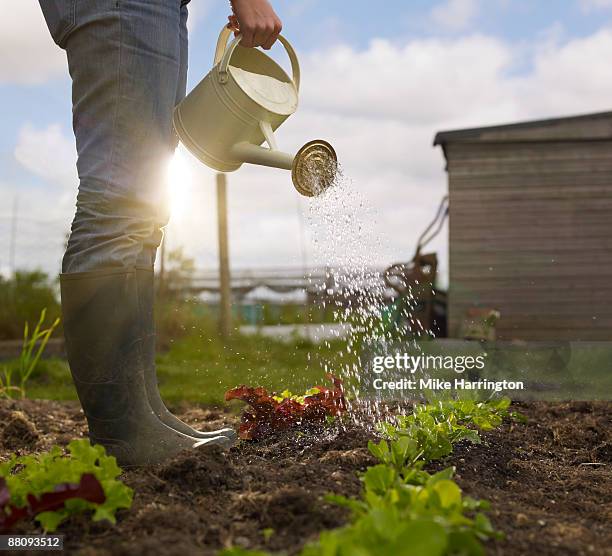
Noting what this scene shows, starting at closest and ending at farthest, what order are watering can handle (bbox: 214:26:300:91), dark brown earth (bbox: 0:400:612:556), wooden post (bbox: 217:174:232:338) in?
dark brown earth (bbox: 0:400:612:556) → watering can handle (bbox: 214:26:300:91) → wooden post (bbox: 217:174:232:338)

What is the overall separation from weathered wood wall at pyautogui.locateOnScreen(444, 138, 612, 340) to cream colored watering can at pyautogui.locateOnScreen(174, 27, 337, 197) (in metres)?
6.16

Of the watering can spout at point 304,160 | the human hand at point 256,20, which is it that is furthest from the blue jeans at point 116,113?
the watering can spout at point 304,160

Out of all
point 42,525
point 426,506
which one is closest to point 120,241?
point 42,525

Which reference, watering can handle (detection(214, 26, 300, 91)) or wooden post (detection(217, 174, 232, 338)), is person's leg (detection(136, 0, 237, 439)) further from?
wooden post (detection(217, 174, 232, 338))

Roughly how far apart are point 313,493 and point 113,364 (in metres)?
0.73

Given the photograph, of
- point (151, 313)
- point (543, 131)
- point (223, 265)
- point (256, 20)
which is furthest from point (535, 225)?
point (151, 313)

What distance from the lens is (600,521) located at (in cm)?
183

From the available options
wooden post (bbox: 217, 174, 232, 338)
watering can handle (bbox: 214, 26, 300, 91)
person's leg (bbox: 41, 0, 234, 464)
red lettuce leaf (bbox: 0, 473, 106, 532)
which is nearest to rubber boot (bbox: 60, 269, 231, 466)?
person's leg (bbox: 41, 0, 234, 464)

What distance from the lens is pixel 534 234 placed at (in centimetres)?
849

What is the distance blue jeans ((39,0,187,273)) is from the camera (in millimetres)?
2020

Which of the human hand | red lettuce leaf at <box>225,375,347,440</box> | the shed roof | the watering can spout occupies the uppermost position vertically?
the shed roof

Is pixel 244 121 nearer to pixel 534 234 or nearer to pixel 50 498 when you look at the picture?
pixel 50 498

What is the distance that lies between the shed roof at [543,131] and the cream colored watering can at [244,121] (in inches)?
242

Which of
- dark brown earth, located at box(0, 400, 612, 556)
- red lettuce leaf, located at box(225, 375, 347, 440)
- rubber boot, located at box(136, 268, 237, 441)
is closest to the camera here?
dark brown earth, located at box(0, 400, 612, 556)
